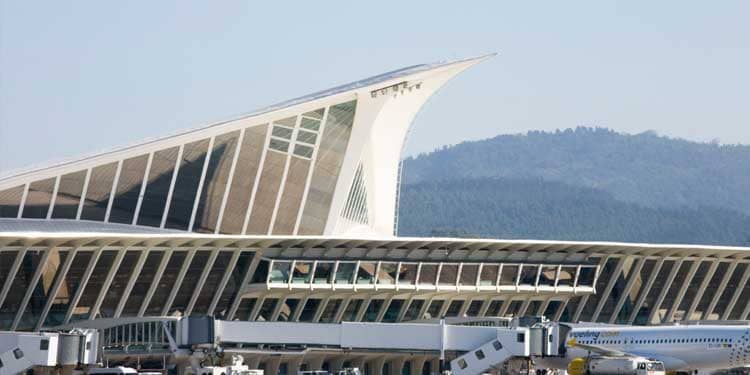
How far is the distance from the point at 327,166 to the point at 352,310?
1037cm

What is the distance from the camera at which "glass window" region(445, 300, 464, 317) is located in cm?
11586

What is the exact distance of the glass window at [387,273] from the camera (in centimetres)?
11031

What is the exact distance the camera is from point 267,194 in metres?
109

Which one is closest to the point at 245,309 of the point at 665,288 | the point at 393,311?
the point at 393,311

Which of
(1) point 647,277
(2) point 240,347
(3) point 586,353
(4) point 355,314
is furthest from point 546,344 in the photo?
(1) point 647,277

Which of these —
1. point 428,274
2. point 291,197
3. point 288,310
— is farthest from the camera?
point 428,274

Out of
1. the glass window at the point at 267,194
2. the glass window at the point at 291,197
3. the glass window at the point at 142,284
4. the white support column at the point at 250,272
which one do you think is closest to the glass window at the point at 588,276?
the glass window at the point at 291,197

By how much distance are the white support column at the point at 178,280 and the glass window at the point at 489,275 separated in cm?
2222

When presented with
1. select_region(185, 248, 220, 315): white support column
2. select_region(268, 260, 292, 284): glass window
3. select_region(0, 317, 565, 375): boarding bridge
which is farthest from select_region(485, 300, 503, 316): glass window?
select_region(185, 248, 220, 315): white support column

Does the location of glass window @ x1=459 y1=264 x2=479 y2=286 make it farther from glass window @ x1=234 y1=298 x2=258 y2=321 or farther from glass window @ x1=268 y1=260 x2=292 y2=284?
glass window @ x1=234 y1=298 x2=258 y2=321

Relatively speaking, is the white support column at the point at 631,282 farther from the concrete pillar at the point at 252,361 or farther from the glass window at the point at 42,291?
the glass window at the point at 42,291

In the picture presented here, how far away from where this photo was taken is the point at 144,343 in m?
99.9

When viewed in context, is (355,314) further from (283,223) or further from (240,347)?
(240,347)

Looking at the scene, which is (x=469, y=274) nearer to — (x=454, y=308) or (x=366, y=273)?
(x=454, y=308)
